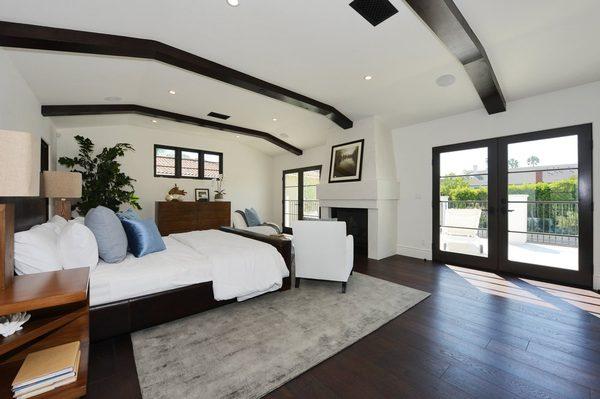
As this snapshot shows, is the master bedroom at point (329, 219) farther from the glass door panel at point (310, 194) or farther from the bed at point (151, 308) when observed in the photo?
the glass door panel at point (310, 194)

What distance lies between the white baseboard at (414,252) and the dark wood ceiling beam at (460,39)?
2.73 m

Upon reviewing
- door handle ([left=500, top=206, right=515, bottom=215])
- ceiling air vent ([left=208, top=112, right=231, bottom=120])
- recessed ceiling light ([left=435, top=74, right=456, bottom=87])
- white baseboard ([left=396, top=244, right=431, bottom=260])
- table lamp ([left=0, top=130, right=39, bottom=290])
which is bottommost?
white baseboard ([left=396, top=244, right=431, bottom=260])

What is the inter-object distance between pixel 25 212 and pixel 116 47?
1.87 meters

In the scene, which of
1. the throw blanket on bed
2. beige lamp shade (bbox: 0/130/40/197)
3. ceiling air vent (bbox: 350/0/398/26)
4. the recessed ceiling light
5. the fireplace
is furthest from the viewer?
the fireplace

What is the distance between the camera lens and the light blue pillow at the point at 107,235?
229cm

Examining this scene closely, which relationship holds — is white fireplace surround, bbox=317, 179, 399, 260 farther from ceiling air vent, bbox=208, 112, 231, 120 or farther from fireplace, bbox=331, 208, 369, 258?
ceiling air vent, bbox=208, 112, 231, 120

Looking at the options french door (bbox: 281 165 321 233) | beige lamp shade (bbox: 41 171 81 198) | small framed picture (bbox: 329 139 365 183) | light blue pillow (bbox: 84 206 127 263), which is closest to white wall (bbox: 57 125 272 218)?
french door (bbox: 281 165 321 233)

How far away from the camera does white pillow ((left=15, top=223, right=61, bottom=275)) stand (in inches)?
65.7

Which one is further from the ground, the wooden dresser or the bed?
the wooden dresser

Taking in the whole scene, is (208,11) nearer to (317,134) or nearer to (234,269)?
(234,269)

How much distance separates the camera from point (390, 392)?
1.57m

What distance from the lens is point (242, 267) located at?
2.66 m

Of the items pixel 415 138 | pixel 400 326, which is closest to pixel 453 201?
pixel 415 138

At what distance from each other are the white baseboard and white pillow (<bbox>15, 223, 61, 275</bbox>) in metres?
5.09
